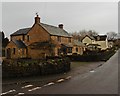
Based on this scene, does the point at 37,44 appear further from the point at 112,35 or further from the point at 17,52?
the point at 112,35

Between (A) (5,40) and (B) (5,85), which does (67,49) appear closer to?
A: (A) (5,40)

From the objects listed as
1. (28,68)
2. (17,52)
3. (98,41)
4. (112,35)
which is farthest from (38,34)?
(112,35)

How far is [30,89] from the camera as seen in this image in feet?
42.6

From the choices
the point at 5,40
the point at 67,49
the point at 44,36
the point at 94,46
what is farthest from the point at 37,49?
the point at 94,46

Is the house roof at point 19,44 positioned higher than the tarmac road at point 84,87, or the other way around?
the house roof at point 19,44

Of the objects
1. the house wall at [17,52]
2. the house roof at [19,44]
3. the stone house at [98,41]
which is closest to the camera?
the house wall at [17,52]

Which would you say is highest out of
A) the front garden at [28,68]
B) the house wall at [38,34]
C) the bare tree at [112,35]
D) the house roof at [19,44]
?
the bare tree at [112,35]

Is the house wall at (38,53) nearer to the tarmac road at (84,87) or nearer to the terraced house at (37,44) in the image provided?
the terraced house at (37,44)

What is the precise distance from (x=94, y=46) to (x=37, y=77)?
66506 millimetres

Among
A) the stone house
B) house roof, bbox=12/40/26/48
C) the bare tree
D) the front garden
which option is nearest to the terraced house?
house roof, bbox=12/40/26/48

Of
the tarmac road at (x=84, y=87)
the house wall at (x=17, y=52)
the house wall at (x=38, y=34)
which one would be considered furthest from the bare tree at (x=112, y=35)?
the tarmac road at (x=84, y=87)

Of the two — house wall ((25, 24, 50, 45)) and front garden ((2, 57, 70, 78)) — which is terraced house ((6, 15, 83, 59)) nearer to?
house wall ((25, 24, 50, 45))

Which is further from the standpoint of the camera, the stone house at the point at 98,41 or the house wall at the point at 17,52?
the stone house at the point at 98,41

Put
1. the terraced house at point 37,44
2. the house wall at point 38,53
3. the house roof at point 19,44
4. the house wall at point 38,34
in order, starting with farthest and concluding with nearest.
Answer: the house roof at point 19,44 < the house wall at point 38,34 < the terraced house at point 37,44 < the house wall at point 38,53
